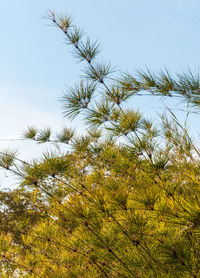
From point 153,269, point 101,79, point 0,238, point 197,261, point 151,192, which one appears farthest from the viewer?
point 0,238

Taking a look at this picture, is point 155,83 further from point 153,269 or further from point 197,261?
point 153,269

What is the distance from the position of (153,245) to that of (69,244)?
2.23ft

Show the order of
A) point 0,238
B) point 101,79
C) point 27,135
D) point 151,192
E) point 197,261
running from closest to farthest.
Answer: point 151,192, point 197,261, point 101,79, point 0,238, point 27,135

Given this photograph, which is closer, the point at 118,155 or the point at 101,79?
the point at 101,79

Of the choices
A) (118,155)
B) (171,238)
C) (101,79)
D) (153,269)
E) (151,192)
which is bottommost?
(153,269)

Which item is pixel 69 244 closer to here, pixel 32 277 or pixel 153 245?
pixel 32 277

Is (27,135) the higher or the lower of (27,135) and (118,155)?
the higher

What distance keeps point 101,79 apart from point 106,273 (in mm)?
1453

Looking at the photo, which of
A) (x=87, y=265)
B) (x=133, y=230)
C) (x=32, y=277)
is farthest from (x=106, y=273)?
(x=133, y=230)

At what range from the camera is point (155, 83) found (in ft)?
4.49

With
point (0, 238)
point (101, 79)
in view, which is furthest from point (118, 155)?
point (0, 238)

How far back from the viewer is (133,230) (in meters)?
1.41

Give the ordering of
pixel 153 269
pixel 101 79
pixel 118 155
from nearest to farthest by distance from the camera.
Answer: pixel 153 269 < pixel 101 79 < pixel 118 155

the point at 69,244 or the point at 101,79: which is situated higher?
the point at 101,79
